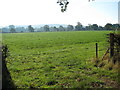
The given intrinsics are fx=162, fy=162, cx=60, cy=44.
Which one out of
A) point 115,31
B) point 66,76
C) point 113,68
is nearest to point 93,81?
point 66,76

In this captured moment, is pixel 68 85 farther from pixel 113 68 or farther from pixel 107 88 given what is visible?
pixel 113 68

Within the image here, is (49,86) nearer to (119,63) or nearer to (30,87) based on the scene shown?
(30,87)

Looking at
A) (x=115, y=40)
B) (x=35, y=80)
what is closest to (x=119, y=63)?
(x=115, y=40)

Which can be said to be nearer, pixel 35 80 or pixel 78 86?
pixel 78 86

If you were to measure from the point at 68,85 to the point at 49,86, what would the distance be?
89 cm

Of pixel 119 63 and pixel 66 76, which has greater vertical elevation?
pixel 119 63

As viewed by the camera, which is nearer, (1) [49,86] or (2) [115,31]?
(1) [49,86]

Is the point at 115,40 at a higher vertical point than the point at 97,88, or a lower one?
higher

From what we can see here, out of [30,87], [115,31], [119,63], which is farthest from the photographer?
[115,31]

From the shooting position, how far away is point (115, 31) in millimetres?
11211

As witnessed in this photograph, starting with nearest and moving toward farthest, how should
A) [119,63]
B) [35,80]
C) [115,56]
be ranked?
[35,80] < [119,63] < [115,56]

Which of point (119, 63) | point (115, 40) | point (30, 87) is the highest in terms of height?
point (115, 40)

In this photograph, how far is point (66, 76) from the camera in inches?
357

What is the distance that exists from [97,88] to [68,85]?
1.34 meters
